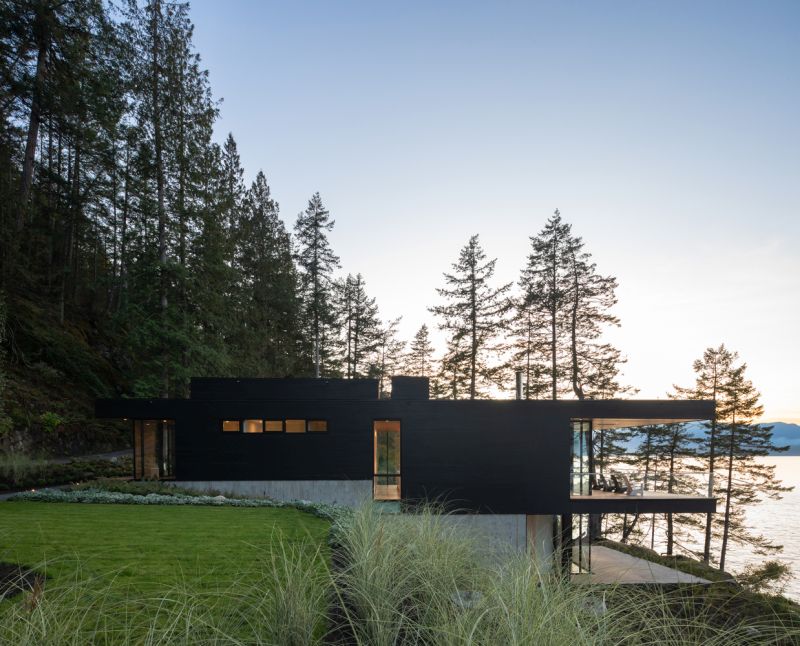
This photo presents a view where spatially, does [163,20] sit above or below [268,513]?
above

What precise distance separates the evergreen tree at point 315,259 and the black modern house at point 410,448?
14.9 metres

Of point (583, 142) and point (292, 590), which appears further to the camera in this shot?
point (583, 142)

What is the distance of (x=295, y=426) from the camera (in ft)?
39.7

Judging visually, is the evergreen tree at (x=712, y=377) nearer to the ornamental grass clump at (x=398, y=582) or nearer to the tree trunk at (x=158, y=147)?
the ornamental grass clump at (x=398, y=582)

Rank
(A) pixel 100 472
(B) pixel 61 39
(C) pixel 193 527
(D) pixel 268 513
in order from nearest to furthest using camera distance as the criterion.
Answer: (C) pixel 193 527, (D) pixel 268 513, (A) pixel 100 472, (B) pixel 61 39

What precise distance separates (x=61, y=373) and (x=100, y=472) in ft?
22.7

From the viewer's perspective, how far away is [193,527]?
7.30 meters

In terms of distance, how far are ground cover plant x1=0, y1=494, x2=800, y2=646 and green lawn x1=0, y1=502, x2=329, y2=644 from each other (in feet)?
0.08

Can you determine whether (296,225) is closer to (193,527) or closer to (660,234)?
(660,234)

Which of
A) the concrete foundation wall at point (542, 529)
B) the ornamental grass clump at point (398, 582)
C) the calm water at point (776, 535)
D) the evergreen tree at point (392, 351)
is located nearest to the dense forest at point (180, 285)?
the concrete foundation wall at point (542, 529)

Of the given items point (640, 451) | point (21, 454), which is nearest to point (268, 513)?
point (21, 454)

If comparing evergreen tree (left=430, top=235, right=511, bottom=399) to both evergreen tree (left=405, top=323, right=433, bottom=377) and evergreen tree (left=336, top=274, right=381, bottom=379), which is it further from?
evergreen tree (left=405, top=323, right=433, bottom=377)

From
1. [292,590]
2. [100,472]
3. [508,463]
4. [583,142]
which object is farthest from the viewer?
[583,142]

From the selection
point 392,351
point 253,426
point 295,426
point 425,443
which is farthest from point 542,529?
point 392,351
